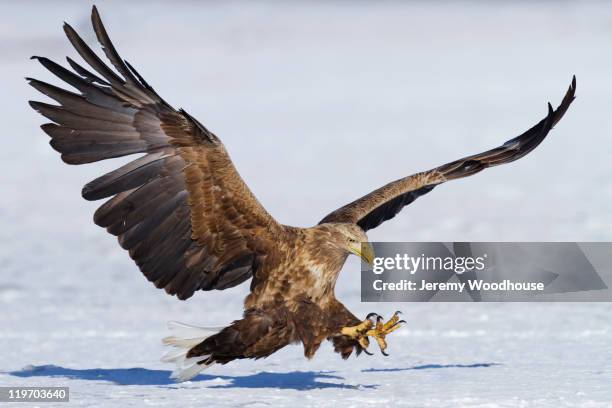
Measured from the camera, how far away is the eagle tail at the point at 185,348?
214 inches

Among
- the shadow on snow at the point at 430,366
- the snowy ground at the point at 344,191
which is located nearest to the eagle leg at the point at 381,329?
the snowy ground at the point at 344,191

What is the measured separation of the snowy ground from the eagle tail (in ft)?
0.36

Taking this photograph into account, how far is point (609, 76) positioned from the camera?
20062 mm

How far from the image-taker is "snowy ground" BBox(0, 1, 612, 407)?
19.1 ft

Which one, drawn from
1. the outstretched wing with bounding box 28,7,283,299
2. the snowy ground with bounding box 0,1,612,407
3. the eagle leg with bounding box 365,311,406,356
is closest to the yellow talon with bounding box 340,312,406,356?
the eagle leg with bounding box 365,311,406,356

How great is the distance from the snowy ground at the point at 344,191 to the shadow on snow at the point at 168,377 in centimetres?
2

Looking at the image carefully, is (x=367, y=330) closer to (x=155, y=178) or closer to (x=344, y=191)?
(x=155, y=178)

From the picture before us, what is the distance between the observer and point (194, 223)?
18.2 ft

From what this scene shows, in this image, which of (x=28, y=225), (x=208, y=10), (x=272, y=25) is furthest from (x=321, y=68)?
(x=208, y=10)

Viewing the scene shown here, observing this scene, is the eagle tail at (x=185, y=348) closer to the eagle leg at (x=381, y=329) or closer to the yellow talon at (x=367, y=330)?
the yellow talon at (x=367, y=330)

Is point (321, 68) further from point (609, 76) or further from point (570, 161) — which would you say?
point (570, 161)

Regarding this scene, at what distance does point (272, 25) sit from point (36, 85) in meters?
27.3

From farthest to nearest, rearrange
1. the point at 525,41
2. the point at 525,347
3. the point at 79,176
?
the point at 525,41
the point at 79,176
the point at 525,347

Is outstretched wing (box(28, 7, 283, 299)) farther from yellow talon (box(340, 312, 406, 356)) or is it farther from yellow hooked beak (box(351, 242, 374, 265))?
yellow talon (box(340, 312, 406, 356))
